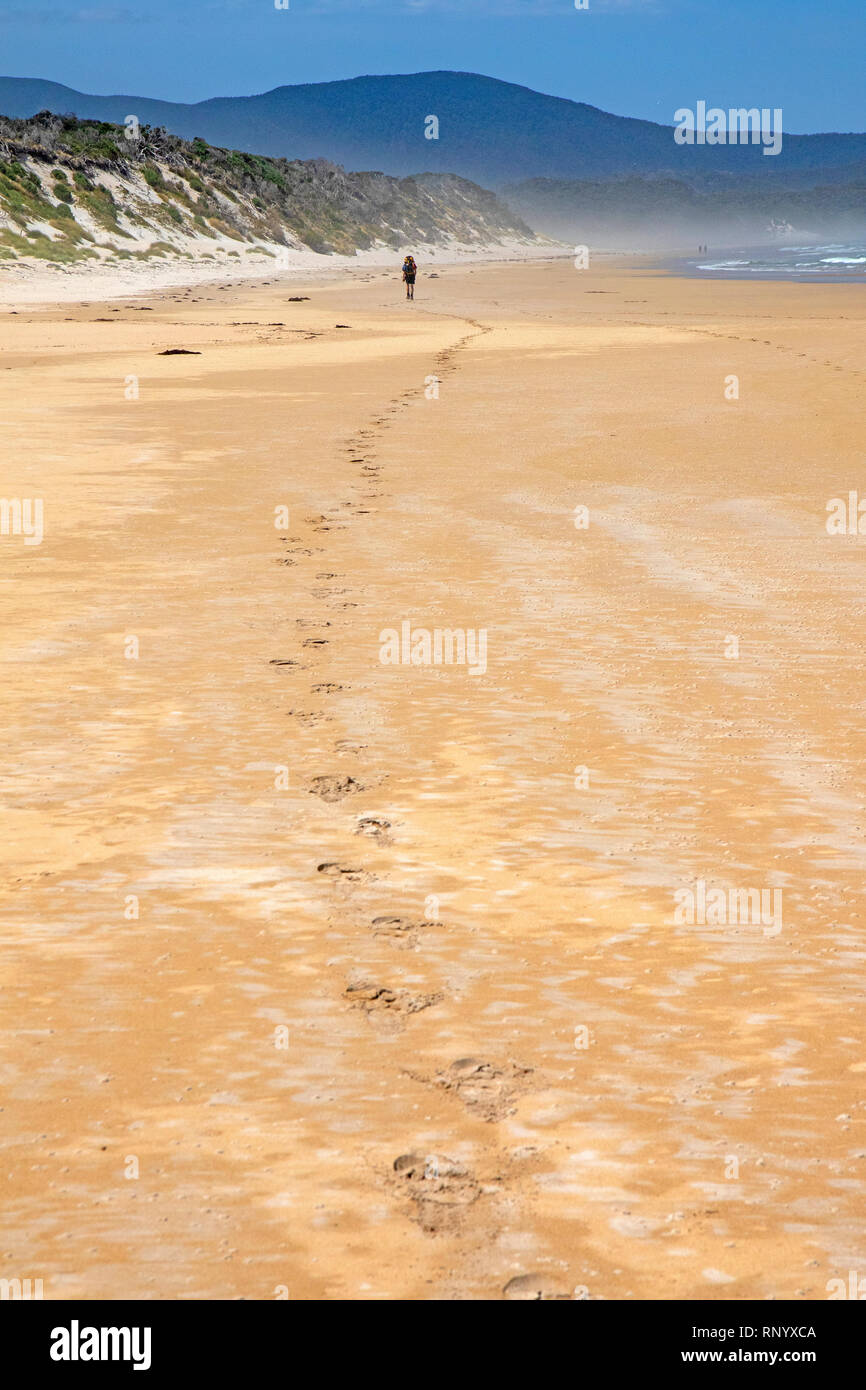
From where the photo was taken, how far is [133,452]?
14.5 meters

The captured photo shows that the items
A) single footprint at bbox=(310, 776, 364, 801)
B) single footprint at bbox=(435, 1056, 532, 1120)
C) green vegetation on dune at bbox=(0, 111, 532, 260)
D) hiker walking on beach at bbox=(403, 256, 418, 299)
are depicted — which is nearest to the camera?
single footprint at bbox=(435, 1056, 532, 1120)

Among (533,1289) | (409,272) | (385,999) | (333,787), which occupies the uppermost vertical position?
(409,272)

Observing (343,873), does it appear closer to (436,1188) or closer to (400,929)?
(400,929)

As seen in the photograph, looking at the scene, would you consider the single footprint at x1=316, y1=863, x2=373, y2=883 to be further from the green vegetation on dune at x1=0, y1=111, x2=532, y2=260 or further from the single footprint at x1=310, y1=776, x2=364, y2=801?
the green vegetation on dune at x1=0, y1=111, x2=532, y2=260

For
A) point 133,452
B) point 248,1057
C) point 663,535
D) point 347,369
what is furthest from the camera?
point 347,369

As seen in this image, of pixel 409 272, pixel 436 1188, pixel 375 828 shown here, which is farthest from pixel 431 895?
pixel 409 272

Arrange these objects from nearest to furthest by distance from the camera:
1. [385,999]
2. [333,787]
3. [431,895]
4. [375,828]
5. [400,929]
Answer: [385,999], [400,929], [431,895], [375,828], [333,787]

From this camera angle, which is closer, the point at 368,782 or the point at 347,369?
the point at 368,782

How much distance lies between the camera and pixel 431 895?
4.72 metres

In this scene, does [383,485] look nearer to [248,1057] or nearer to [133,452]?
[133,452]

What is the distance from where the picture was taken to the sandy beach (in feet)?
10.2

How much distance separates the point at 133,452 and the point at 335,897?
35.0 ft

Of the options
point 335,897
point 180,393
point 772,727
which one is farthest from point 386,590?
point 180,393

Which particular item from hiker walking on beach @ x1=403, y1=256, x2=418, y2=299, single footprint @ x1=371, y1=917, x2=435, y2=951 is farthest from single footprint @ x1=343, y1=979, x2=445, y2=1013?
hiker walking on beach @ x1=403, y1=256, x2=418, y2=299
